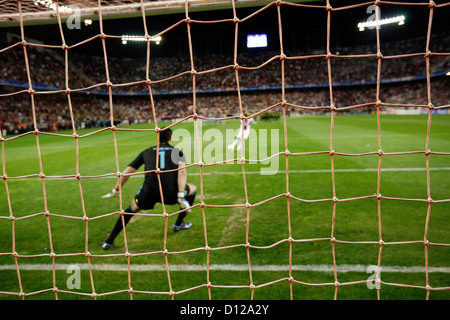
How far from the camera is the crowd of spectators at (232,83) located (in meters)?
33.5

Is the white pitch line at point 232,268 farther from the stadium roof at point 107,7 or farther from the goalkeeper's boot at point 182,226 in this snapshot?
the stadium roof at point 107,7

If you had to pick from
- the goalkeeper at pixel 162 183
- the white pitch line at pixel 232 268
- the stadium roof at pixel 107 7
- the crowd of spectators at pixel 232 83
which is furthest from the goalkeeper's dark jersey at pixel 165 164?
the crowd of spectators at pixel 232 83

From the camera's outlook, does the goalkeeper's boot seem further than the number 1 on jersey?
Yes

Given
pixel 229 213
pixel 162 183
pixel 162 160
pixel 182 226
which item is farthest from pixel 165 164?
pixel 229 213

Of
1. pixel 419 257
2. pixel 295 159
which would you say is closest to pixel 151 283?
pixel 419 257

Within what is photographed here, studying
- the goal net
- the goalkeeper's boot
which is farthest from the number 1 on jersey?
the goalkeeper's boot

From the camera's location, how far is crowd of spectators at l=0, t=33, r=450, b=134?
3350 cm

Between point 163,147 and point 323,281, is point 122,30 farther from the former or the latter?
point 323,281

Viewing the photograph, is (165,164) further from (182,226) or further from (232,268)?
(232,268)

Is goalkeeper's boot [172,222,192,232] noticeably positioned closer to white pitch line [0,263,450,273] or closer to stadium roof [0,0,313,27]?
white pitch line [0,263,450,273]

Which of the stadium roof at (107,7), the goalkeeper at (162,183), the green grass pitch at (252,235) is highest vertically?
the stadium roof at (107,7)

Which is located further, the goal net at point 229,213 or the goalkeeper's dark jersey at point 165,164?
the goalkeeper's dark jersey at point 165,164

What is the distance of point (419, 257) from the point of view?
9.43ft
